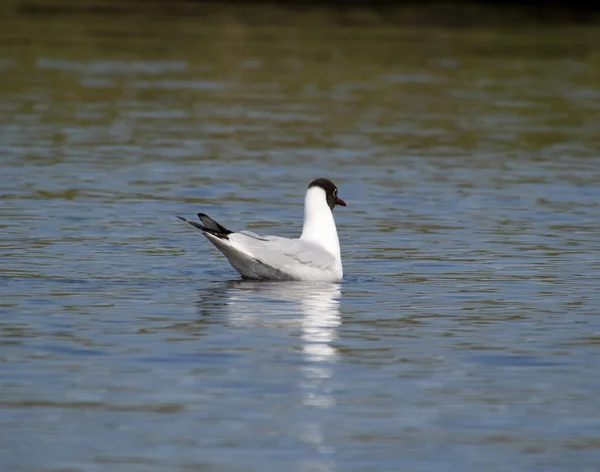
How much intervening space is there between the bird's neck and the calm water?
1.68ft

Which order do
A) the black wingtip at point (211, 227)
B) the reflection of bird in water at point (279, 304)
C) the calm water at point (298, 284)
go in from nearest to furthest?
the calm water at point (298, 284) < the reflection of bird in water at point (279, 304) < the black wingtip at point (211, 227)

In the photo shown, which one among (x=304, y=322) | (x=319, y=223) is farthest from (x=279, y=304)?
(x=319, y=223)

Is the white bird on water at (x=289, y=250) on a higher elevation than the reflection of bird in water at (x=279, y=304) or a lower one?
higher

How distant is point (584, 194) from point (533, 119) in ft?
34.4

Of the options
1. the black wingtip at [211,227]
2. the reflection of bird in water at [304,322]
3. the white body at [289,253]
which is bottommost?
the reflection of bird in water at [304,322]

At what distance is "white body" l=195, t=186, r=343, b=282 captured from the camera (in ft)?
50.0

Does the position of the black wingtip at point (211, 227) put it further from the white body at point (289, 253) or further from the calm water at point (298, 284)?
the calm water at point (298, 284)

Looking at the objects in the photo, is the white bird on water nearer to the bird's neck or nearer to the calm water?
the bird's neck

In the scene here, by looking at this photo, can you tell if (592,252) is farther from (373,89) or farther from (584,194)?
(373,89)

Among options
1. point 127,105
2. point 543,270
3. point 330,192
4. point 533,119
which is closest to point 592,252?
point 543,270

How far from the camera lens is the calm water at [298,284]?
1016 cm

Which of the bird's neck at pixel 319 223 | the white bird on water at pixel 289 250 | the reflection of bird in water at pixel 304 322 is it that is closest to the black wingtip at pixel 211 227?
the white bird on water at pixel 289 250

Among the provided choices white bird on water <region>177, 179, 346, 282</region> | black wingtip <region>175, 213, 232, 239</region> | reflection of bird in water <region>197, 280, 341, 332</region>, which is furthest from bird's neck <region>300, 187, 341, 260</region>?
black wingtip <region>175, 213, 232, 239</region>

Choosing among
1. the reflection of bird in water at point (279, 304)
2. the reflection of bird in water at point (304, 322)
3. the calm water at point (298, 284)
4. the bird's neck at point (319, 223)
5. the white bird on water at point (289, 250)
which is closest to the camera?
the calm water at point (298, 284)
